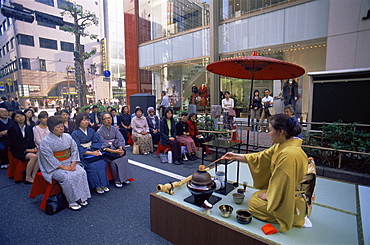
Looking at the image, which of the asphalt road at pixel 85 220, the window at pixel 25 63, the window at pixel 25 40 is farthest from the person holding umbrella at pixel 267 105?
the window at pixel 25 40

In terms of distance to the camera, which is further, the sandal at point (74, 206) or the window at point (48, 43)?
the window at point (48, 43)

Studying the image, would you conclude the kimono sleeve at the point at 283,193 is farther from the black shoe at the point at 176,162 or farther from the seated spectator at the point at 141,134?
the seated spectator at the point at 141,134

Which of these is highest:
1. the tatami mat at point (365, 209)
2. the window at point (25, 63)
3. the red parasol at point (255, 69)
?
the window at point (25, 63)

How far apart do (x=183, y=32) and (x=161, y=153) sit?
9.97 m

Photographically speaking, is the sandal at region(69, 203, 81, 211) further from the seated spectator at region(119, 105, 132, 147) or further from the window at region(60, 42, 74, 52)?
the window at region(60, 42, 74, 52)

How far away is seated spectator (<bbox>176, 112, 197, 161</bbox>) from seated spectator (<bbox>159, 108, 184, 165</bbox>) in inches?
6.8

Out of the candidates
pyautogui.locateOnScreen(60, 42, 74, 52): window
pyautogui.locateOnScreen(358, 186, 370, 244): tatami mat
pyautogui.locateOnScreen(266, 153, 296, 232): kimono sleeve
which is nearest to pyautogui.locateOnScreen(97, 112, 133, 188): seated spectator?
pyautogui.locateOnScreen(266, 153, 296, 232): kimono sleeve

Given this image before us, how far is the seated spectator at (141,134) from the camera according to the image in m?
7.29

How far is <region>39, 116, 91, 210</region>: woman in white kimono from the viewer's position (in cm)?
360

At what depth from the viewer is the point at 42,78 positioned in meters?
29.4

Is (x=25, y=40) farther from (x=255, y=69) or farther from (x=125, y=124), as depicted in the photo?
(x=255, y=69)

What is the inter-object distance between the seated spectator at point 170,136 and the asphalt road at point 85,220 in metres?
1.74

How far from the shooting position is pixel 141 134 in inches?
293

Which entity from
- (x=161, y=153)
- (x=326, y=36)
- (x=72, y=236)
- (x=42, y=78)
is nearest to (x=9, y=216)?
(x=72, y=236)
